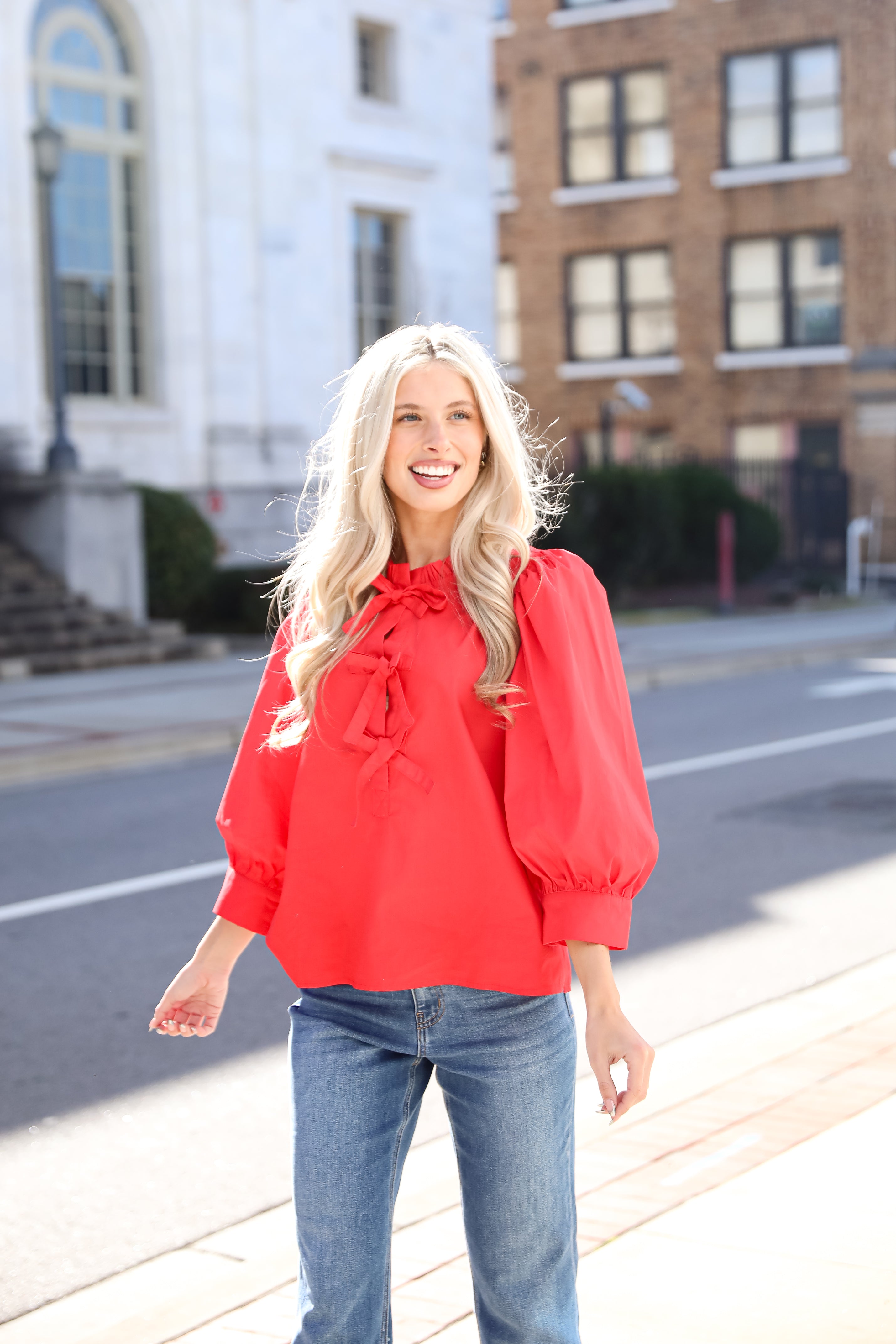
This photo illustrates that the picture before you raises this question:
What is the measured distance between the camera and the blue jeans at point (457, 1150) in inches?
94.3

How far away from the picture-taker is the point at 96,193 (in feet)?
73.5

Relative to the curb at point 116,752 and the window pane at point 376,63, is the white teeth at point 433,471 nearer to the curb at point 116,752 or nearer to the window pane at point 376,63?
the curb at point 116,752

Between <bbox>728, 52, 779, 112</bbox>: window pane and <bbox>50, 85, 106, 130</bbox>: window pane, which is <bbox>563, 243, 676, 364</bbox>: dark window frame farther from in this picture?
<bbox>50, 85, 106, 130</bbox>: window pane

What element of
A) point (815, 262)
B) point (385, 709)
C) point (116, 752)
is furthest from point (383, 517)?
point (815, 262)

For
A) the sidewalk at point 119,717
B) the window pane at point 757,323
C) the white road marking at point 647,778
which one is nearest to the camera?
the white road marking at point 647,778

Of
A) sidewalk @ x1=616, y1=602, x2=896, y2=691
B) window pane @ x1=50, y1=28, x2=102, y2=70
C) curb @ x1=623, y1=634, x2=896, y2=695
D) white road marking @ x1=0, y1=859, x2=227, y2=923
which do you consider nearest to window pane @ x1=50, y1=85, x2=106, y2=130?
window pane @ x1=50, y1=28, x2=102, y2=70

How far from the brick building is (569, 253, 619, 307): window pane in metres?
0.05

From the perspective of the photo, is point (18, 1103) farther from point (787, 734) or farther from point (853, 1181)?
point (787, 734)

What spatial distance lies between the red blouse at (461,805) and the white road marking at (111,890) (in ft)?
16.3

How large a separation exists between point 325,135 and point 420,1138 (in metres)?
22.9

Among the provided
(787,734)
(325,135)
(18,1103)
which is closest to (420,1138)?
(18,1103)

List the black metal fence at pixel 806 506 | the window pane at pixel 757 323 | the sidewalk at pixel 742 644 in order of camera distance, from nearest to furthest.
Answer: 1. the sidewalk at pixel 742 644
2. the black metal fence at pixel 806 506
3. the window pane at pixel 757 323

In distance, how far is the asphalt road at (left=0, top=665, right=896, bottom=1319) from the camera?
4.21 meters

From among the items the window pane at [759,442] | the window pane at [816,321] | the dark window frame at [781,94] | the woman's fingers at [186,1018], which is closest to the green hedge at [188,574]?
the window pane at [759,442]
